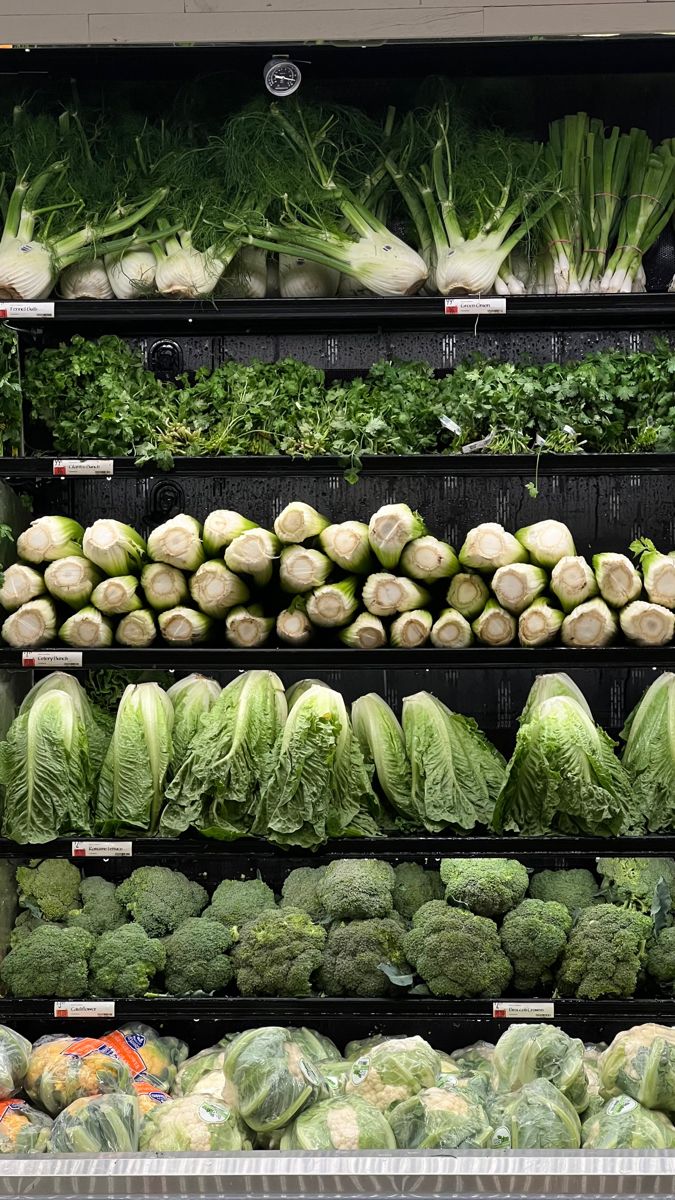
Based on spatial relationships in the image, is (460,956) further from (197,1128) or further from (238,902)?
(197,1128)

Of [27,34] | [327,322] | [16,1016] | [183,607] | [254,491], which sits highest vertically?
[27,34]

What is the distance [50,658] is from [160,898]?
85 centimetres

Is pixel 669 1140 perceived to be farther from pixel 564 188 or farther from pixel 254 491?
pixel 564 188

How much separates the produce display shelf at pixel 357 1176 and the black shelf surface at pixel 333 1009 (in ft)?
5.27

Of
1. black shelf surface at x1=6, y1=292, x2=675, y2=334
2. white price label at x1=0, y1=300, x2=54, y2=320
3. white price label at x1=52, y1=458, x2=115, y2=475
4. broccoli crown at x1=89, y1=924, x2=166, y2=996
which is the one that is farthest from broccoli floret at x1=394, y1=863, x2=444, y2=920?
white price label at x1=0, y1=300, x2=54, y2=320

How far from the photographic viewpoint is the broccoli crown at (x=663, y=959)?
3.36 m

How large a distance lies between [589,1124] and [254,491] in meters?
2.30

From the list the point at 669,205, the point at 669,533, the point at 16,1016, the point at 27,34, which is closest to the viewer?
the point at 27,34

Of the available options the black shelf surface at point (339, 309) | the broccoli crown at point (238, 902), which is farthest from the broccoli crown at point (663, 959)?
the black shelf surface at point (339, 309)

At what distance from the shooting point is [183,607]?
353 cm

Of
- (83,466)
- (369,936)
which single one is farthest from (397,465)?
(369,936)

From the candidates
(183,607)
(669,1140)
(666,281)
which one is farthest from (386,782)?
(666,281)

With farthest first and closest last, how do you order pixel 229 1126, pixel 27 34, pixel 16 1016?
pixel 16 1016, pixel 27 34, pixel 229 1126

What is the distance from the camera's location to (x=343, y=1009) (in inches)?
131
